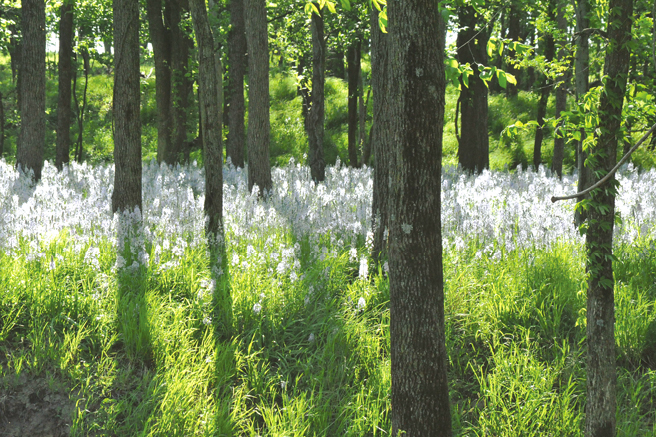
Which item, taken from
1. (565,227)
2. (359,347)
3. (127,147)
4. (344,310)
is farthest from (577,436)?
(127,147)

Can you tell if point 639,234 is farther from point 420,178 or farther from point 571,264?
point 420,178

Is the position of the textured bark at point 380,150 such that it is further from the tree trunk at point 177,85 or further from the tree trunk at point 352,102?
the tree trunk at point 352,102

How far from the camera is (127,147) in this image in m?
7.02

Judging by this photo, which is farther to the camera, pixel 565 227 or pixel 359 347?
pixel 565 227

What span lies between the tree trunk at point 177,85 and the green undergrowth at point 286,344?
29.0 feet

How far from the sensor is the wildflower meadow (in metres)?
3.44

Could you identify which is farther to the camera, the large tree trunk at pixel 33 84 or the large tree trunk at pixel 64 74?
the large tree trunk at pixel 64 74

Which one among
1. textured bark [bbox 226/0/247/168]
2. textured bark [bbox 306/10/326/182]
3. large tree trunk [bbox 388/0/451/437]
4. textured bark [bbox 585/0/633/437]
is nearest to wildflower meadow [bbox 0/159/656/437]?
textured bark [bbox 585/0/633/437]

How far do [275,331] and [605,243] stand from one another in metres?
2.51

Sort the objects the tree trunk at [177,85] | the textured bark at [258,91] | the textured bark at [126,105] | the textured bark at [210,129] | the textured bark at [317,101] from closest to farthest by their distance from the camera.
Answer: the textured bark at [210,129]
the textured bark at [126,105]
the textured bark at [258,91]
the textured bark at [317,101]
the tree trunk at [177,85]

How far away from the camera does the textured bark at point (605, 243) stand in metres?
2.77

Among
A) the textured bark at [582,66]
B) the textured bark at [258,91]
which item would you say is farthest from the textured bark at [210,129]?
the textured bark at [582,66]

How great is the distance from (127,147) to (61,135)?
9.69 m

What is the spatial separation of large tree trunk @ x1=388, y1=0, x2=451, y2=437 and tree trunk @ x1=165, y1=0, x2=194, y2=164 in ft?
37.1
